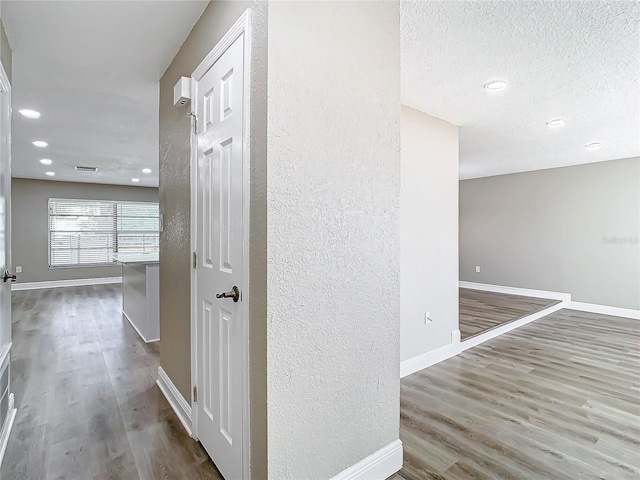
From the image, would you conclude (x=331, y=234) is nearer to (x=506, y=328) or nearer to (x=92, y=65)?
(x=92, y=65)

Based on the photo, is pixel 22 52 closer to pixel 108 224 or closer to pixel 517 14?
pixel 517 14

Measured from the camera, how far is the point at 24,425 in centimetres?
214

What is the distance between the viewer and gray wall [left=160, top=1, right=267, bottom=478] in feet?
4.32

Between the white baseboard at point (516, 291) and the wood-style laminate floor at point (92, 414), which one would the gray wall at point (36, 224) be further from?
the white baseboard at point (516, 291)

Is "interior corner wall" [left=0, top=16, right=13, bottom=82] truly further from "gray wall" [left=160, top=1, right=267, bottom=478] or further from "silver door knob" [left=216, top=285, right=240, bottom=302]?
"silver door knob" [left=216, top=285, right=240, bottom=302]

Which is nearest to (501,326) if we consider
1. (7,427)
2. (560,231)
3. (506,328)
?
(506,328)

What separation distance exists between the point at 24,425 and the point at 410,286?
291cm

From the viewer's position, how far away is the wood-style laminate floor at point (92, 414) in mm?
1772

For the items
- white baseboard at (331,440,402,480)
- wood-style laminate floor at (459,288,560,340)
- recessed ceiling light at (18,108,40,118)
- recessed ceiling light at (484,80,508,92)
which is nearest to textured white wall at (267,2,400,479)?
white baseboard at (331,440,402,480)

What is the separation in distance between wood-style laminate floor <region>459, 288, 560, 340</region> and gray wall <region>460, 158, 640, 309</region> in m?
0.54

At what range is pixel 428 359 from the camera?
127 inches

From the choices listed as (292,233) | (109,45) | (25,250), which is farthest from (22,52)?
(25,250)

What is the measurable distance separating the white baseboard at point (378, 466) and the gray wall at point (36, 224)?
8.60m

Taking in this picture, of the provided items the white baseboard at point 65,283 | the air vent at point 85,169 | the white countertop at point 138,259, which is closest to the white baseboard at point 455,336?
the white countertop at point 138,259
